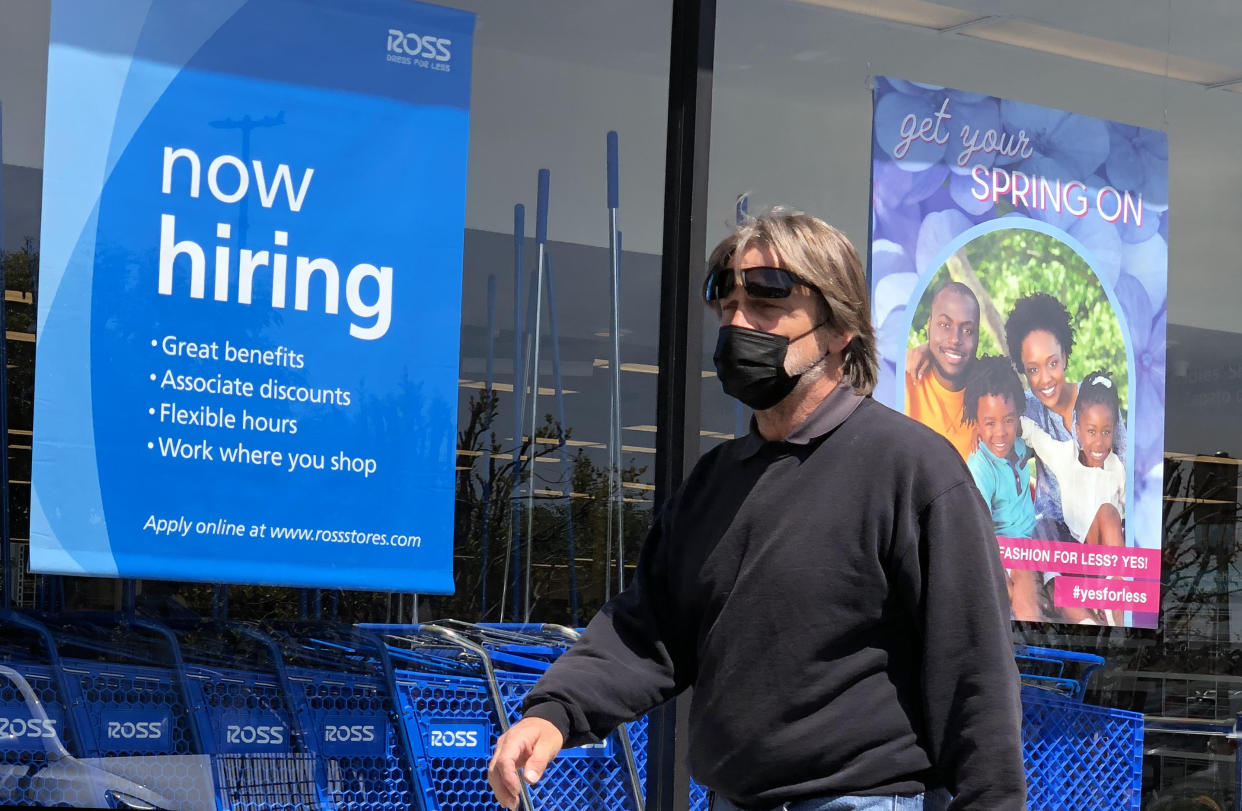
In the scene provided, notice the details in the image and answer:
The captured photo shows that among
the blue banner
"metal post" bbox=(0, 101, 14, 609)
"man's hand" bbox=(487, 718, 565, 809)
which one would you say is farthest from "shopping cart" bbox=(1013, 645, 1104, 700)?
"man's hand" bbox=(487, 718, 565, 809)

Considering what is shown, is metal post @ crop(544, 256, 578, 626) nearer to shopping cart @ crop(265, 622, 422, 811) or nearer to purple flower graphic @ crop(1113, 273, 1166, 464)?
shopping cart @ crop(265, 622, 422, 811)

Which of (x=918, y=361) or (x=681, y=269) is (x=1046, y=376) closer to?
(x=918, y=361)

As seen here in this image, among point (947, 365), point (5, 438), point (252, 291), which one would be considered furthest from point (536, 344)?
point (5, 438)

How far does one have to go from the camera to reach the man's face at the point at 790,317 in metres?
2.57

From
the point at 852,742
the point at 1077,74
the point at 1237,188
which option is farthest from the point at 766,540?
the point at 1237,188

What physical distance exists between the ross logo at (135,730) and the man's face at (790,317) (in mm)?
2627

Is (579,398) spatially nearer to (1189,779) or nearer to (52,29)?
(52,29)

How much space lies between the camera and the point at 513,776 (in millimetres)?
2346

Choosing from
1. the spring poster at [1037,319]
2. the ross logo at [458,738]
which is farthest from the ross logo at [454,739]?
the spring poster at [1037,319]

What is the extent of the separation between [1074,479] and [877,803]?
3772 millimetres

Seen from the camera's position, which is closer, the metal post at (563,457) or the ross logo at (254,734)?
the ross logo at (254,734)

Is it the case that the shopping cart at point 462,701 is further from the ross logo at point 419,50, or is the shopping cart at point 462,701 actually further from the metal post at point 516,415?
the ross logo at point 419,50

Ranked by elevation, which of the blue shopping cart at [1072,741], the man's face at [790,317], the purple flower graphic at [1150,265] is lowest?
the blue shopping cart at [1072,741]

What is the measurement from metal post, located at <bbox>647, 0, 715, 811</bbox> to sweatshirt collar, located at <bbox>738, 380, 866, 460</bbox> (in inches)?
99.8
